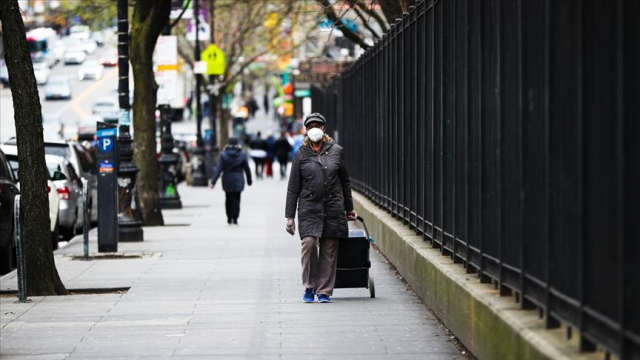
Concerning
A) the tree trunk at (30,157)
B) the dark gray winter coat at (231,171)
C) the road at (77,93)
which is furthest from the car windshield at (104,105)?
the tree trunk at (30,157)

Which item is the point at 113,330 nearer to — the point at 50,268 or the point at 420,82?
the point at 50,268

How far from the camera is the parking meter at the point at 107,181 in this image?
1880 centimetres

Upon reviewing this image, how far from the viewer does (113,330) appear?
36.9 ft

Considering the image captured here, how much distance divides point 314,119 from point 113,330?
307cm

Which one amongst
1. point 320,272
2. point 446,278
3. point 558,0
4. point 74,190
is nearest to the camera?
point 558,0

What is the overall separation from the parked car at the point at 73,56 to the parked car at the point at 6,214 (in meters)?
93.2

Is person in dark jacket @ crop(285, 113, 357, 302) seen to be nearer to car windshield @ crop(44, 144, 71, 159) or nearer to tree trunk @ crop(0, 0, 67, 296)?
tree trunk @ crop(0, 0, 67, 296)

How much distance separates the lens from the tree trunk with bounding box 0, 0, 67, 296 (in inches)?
539

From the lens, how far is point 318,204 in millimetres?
13008

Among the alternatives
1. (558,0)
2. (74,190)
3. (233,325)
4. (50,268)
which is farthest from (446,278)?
(74,190)

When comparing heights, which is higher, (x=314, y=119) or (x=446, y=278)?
(x=314, y=119)

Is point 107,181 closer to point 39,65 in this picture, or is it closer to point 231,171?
point 231,171

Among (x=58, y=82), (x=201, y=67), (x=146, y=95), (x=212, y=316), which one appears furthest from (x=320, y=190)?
(x=58, y=82)

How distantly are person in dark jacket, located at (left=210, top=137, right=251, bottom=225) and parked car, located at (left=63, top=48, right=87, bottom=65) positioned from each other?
85357mm
